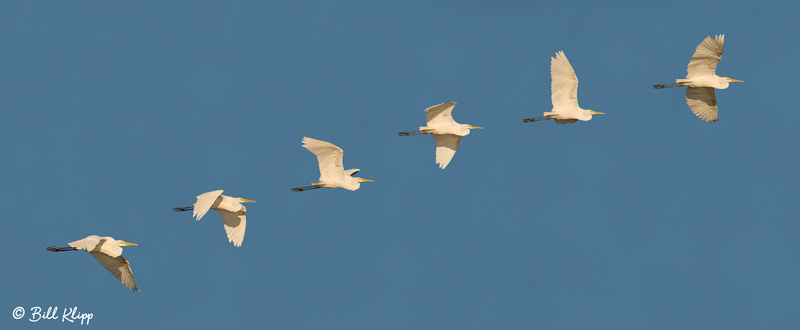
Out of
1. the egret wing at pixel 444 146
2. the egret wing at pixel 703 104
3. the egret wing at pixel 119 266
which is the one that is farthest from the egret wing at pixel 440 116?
the egret wing at pixel 119 266

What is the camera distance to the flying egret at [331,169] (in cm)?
4209

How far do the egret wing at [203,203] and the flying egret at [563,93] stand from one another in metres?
11.3

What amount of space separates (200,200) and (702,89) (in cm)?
1787

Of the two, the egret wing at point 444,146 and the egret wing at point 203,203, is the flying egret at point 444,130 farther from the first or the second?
the egret wing at point 203,203

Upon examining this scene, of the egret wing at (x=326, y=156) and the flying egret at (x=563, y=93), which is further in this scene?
the flying egret at (x=563, y=93)

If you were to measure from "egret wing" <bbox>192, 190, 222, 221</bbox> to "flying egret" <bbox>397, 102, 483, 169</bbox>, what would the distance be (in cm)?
780

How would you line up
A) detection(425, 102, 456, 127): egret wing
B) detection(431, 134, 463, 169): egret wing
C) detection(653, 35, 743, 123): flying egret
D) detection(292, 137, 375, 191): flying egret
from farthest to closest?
1. detection(431, 134, 463, 169): egret wing
2. detection(653, 35, 743, 123): flying egret
3. detection(425, 102, 456, 127): egret wing
4. detection(292, 137, 375, 191): flying egret

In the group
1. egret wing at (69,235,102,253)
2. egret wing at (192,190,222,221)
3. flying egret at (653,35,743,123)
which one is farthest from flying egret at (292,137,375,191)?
flying egret at (653,35,743,123)

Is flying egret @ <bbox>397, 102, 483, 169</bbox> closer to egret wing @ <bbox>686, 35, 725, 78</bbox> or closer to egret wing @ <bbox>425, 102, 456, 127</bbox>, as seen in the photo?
egret wing @ <bbox>425, 102, 456, 127</bbox>

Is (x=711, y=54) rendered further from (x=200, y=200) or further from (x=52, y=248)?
(x=52, y=248)

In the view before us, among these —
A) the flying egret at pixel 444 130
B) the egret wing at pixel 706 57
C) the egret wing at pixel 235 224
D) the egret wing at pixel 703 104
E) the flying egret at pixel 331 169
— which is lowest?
the egret wing at pixel 235 224

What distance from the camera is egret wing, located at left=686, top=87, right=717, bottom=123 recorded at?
151 ft

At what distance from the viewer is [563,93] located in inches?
1726

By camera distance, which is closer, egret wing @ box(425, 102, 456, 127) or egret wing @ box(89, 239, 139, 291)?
egret wing @ box(89, 239, 139, 291)
